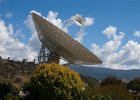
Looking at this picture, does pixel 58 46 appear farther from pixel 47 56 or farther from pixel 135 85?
pixel 135 85

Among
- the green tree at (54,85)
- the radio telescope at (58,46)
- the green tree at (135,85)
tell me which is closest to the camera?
the green tree at (54,85)

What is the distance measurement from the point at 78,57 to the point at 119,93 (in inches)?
390

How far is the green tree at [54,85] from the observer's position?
60219 mm

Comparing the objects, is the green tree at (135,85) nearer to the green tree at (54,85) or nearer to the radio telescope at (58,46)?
the radio telescope at (58,46)

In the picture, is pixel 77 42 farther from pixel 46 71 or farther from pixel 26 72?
pixel 26 72

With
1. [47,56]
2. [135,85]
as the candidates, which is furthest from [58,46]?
[135,85]

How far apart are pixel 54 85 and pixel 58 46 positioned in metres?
13.7

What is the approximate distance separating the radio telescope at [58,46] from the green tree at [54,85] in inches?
194

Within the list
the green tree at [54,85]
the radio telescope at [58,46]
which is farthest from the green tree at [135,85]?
the green tree at [54,85]

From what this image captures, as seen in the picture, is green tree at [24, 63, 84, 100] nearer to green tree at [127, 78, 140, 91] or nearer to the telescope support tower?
the telescope support tower

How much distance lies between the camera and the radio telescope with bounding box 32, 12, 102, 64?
6556cm

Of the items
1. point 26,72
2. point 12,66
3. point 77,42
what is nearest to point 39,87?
point 77,42

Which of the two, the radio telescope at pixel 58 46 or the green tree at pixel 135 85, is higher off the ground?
the radio telescope at pixel 58 46

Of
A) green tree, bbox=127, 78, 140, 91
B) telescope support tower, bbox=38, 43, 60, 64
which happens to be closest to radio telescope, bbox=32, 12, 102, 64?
telescope support tower, bbox=38, 43, 60, 64
